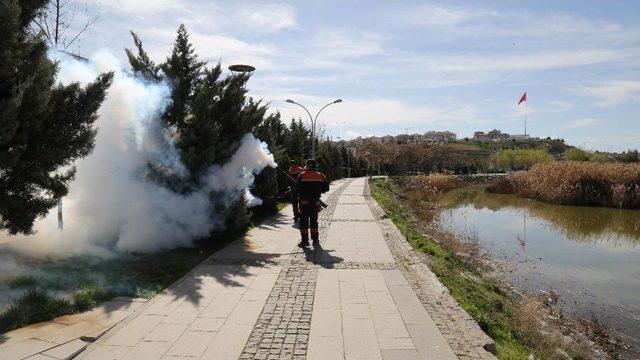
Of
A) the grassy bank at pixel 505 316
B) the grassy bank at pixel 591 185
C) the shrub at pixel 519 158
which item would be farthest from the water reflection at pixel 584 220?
the shrub at pixel 519 158

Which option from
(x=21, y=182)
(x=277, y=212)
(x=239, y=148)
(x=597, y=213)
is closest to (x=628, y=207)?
(x=597, y=213)

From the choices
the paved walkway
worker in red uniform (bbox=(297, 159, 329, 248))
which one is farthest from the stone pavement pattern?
worker in red uniform (bbox=(297, 159, 329, 248))

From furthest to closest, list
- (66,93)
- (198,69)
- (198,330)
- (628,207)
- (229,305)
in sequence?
1. (628,207)
2. (198,69)
3. (66,93)
4. (229,305)
5. (198,330)

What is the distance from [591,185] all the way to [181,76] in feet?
101

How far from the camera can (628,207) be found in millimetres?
30750

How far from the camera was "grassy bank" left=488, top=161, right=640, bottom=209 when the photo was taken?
30938 mm

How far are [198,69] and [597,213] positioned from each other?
87.0 feet

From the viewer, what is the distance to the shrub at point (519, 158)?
82000 millimetres

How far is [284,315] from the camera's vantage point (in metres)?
6.50

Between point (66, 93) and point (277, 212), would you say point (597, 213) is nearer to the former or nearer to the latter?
point (277, 212)

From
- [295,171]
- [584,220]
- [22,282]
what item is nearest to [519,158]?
[584,220]

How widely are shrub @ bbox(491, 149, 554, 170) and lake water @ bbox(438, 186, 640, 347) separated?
5343 centimetres

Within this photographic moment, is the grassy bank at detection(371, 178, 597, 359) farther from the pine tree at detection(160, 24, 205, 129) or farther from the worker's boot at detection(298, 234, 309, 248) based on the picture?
the pine tree at detection(160, 24, 205, 129)

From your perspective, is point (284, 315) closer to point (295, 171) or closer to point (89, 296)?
point (89, 296)
